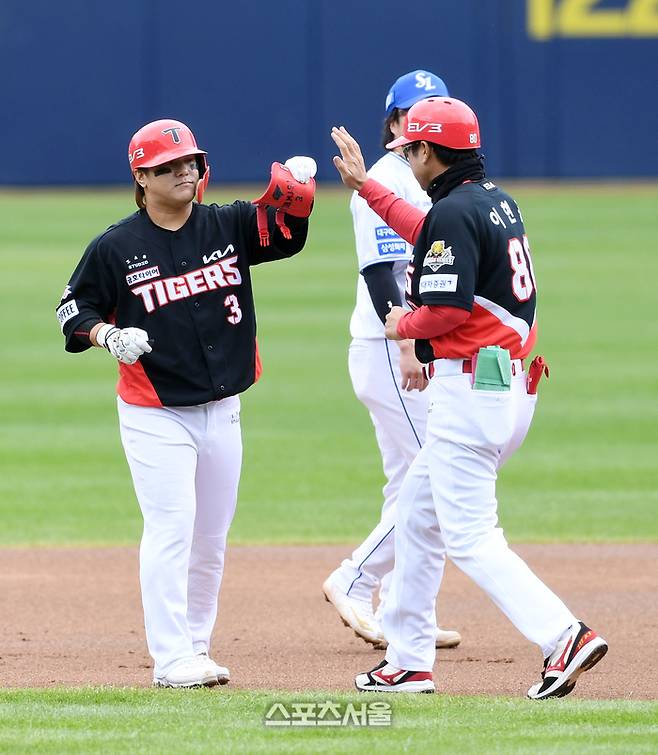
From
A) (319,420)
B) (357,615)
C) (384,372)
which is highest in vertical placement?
(384,372)

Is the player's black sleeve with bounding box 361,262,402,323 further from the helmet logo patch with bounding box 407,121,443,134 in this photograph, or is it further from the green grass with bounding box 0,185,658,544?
the green grass with bounding box 0,185,658,544

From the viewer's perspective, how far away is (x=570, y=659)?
4.81 metres

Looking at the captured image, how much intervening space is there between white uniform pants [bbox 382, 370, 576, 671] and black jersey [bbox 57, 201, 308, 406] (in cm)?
78

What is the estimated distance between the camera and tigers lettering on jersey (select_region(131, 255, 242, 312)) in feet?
17.3

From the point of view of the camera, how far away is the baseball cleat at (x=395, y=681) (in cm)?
514

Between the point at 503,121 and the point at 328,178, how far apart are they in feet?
12.7

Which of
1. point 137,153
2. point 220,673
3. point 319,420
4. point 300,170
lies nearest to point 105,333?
point 137,153

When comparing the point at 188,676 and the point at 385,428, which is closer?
the point at 188,676

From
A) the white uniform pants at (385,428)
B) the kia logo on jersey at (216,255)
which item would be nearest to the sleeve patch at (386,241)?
the white uniform pants at (385,428)

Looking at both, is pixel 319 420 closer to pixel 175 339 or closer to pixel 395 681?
pixel 175 339

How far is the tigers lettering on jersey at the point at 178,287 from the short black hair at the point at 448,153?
842 millimetres

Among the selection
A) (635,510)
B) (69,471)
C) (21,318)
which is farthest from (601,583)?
(21,318)

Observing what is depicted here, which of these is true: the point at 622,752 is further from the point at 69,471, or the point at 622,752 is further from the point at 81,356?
the point at 81,356

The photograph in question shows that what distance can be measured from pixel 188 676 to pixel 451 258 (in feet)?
5.53
